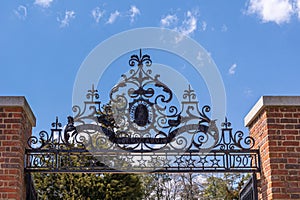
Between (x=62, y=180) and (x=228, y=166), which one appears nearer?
(x=228, y=166)

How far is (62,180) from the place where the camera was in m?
12.5

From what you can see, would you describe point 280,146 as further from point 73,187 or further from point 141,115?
point 73,187

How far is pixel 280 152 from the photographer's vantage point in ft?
16.3

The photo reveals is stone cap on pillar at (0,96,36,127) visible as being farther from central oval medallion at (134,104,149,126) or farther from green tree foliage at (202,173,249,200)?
green tree foliage at (202,173,249,200)

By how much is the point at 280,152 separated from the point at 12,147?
285 centimetres

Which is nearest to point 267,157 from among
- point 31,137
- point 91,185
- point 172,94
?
point 172,94

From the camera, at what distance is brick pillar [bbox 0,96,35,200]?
484 centimetres

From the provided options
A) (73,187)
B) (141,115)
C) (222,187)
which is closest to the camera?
(141,115)

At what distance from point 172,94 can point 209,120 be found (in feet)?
1.69

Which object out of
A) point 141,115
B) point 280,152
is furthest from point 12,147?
point 280,152

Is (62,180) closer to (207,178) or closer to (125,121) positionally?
(207,178)

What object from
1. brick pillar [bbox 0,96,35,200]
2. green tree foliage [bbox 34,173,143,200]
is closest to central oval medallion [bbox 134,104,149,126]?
brick pillar [bbox 0,96,35,200]

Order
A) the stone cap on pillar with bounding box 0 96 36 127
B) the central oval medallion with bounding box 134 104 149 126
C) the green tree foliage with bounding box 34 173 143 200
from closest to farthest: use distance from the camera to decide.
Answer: the stone cap on pillar with bounding box 0 96 36 127
the central oval medallion with bounding box 134 104 149 126
the green tree foliage with bounding box 34 173 143 200

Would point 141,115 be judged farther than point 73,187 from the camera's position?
No
